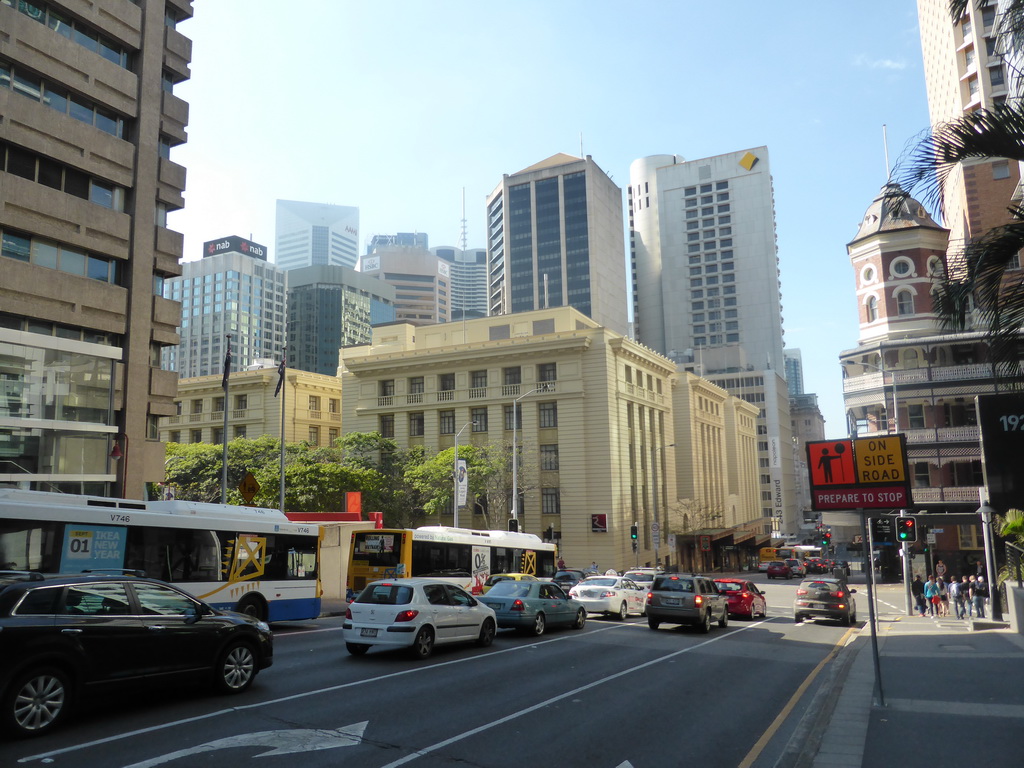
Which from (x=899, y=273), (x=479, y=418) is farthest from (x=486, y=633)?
(x=899, y=273)

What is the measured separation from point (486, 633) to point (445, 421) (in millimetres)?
41536

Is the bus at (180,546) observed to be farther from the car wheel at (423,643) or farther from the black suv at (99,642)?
the car wheel at (423,643)

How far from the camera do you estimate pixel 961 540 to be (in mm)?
48719

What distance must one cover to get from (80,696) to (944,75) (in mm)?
71485

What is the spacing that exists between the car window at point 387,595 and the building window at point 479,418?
41.3 m

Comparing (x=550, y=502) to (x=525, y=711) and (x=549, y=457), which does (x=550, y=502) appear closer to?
(x=549, y=457)

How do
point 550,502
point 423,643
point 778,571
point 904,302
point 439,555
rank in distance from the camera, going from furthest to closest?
point 778,571, point 904,302, point 550,502, point 439,555, point 423,643

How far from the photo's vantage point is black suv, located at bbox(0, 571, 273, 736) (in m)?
8.37

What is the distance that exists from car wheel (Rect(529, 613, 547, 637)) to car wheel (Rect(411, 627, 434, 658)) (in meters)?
4.70

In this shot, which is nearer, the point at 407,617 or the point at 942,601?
the point at 407,617

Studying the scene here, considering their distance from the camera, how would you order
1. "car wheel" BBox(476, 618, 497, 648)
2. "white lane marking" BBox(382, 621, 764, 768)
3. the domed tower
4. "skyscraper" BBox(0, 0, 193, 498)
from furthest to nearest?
the domed tower, "skyscraper" BBox(0, 0, 193, 498), "car wheel" BBox(476, 618, 497, 648), "white lane marking" BBox(382, 621, 764, 768)

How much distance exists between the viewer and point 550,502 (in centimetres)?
5416

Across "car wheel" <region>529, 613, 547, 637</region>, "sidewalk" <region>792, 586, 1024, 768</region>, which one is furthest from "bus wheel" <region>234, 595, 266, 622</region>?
"sidewalk" <region>792, 586, 1024, 768</region>

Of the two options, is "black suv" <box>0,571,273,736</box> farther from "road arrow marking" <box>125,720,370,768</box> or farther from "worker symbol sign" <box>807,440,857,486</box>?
"worker symbol sign" <box>807,440,857,486</box>
